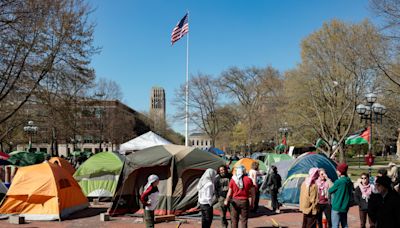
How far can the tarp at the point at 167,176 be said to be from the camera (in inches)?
471

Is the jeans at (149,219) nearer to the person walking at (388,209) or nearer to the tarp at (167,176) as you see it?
the tarp at (167,176)

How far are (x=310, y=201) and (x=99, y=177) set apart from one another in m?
10.6

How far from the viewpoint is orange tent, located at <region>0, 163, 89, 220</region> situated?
11470 millimetres

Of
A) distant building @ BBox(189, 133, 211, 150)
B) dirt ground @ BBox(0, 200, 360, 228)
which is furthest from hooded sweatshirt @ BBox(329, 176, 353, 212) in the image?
distant building @ BBox(189, 133, 211, 150)

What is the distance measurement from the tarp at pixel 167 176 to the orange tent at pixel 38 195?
1640mm

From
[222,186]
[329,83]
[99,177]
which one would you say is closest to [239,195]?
[222,186]

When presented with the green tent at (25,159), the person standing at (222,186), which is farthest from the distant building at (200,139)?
the person standing at (222,186)

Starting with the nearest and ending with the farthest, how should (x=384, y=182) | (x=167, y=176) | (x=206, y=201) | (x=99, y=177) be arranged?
(x=384, y=182) < (x=206, y=201) < (x=167, y=176) < (x=99, y=177)

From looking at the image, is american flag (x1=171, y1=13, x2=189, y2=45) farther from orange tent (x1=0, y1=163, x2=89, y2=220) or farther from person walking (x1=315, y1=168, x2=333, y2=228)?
person walking (x1=315, y1=168, x2=333, y2=228)

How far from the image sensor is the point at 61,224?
10852mm

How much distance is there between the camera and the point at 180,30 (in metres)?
29.4

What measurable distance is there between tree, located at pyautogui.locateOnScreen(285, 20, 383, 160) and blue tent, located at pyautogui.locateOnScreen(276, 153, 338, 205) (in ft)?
43.7

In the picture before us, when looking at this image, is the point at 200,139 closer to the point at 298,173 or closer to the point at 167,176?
the point at 298,173

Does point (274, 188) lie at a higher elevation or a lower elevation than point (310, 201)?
lower
